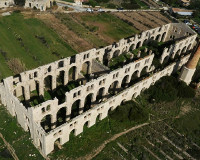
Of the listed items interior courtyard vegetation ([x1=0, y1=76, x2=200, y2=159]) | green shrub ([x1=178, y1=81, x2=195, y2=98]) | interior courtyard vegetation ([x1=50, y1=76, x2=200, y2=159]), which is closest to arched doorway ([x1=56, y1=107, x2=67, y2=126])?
interior courtyard vegetation ([x1=0, y1=76, x2=200, y2=159])

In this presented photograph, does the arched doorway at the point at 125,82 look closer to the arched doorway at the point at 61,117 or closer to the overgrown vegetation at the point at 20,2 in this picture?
the arched doorway at the point at 61,117

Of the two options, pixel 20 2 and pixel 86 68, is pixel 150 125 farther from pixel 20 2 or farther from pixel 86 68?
pixel 20 2

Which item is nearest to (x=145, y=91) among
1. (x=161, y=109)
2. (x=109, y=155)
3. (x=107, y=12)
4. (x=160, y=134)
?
(x=161, y=109)

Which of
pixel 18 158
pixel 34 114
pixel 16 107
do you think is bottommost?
pixel 18 158

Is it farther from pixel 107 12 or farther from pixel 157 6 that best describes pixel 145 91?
pixel 157 6

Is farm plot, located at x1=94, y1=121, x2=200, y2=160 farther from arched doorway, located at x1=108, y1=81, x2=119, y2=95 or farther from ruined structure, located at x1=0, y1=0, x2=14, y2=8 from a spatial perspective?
ruined structure, located at x1=0, y1=0, x2=14, y2=8

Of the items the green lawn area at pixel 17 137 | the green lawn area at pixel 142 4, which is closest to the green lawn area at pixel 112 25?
the green lawn area at pixel 142 4
